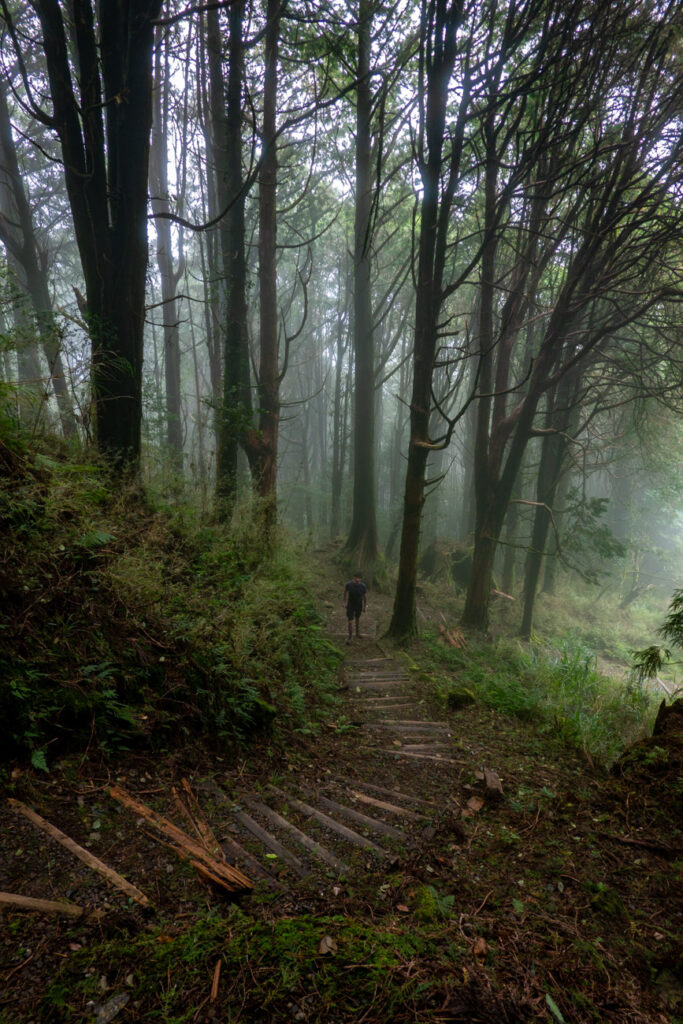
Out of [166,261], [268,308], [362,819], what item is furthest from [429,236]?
[166,261]

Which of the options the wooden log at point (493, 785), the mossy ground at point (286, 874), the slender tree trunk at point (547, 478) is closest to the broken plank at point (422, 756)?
the mossy ground at point (286, 874)

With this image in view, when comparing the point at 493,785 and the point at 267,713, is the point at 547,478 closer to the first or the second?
the point at 493,785

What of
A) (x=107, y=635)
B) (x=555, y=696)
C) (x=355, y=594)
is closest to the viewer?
(x=107, y=635)

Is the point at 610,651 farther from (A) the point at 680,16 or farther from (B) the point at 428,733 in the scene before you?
(A) the point at 680,16

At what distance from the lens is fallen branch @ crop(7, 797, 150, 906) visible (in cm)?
192

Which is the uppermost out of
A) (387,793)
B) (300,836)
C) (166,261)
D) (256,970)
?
(166,261)

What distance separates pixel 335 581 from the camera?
512 inches

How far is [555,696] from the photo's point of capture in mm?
6773

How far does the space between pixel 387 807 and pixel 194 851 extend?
1.73m

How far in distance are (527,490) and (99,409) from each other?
69.2ft

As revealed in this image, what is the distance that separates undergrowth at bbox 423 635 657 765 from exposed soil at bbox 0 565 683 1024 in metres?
1.39

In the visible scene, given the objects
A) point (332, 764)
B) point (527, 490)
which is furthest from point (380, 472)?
point (332, 764)

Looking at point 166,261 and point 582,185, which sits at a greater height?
point 166,261

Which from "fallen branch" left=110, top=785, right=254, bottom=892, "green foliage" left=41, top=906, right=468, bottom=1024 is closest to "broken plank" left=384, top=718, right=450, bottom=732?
"fallen branch" left=110, top=785, right=254, bottom=892
